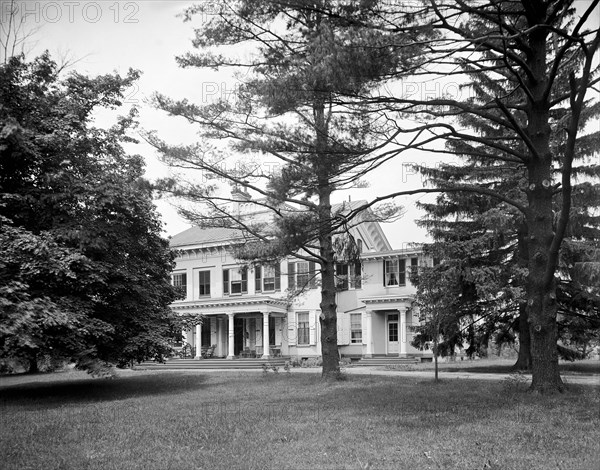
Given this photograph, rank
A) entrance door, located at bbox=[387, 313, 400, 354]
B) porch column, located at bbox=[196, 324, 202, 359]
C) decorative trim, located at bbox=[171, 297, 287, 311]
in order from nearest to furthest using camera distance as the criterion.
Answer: entrance door, located at bbox=[387, 313, 400, 354], decorative trim, located at bbox=[171, 297, 287, 311], porch column, located at bbox=[196, 324, 202, 359]

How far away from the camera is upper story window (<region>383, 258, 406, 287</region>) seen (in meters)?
31.2

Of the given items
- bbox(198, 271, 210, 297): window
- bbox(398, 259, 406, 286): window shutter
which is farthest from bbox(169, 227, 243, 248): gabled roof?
bbox(398, 259, 406, 286): window shutter

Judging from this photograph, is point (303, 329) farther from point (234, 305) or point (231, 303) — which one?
point (231, 303)

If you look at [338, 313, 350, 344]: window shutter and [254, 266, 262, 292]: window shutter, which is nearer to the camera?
[338, 313, 350, 344]: window shutter

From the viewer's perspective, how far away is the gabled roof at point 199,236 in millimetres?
35500

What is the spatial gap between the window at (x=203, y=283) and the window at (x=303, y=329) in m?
6.31

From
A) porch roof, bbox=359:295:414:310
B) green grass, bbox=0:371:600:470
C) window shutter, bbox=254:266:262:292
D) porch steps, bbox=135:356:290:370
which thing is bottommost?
porch steps, bbox=135:356:290:370

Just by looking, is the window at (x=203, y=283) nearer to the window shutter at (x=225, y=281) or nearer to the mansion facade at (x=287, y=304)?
the mansion facade at (x=287, y=304)

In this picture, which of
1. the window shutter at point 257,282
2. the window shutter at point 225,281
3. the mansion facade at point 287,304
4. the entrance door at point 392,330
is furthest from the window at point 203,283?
the entrance door at point 392,330

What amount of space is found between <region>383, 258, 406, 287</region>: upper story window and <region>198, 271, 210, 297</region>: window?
11272mm

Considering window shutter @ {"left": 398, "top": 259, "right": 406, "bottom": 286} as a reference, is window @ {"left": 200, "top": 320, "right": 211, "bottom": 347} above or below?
below

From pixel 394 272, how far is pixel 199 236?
13.1 m

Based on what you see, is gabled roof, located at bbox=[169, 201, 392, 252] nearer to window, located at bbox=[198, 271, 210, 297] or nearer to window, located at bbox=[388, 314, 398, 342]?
window, located at bbox=[198, 271, 210, 297]

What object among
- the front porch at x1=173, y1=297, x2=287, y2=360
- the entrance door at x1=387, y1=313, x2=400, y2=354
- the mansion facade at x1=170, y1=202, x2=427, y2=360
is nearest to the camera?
the mansion facade at x1=170, y1=202, x2=427, y2=360
